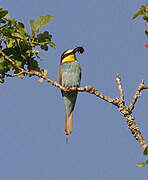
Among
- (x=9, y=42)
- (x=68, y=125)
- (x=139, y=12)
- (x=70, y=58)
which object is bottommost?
(x=68, y=125)

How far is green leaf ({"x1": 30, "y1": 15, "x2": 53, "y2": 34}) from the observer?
4.77 m

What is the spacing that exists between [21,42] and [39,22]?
11.6 inches

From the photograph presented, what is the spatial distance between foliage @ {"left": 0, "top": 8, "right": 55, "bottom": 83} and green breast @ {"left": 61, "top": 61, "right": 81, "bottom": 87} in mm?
1967

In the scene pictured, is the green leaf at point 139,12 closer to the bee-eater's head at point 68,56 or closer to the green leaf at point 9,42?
the green leaf at point 9,42

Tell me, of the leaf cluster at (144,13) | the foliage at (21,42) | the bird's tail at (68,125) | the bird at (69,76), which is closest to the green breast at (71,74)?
the bird at (69,76)

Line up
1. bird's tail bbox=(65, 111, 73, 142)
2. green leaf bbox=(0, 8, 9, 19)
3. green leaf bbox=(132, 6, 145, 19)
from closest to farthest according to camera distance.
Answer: green leaf bbox=(132, 6, 145, 19) < green leaf bbox=(0, 8, 9, 19) < bird's tail bbox=(65, 111, 73, 142)

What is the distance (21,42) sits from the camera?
15.8ft

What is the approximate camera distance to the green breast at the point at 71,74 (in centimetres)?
683

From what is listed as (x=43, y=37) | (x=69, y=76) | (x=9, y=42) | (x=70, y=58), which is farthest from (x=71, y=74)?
(x=9, y=42)

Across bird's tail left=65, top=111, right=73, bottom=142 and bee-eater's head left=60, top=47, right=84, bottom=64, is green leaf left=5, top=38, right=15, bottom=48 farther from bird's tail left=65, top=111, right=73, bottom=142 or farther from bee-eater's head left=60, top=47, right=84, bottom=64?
bee-eater's head left=60, top=47, right=84, bottom=64

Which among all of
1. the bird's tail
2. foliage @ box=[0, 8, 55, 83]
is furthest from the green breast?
foliage @ box=[0, 8, 55, 83]

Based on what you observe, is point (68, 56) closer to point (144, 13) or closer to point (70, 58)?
point (70, 58)

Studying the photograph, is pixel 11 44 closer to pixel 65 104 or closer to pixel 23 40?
pixel 23 40

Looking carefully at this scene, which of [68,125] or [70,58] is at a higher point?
[70,58]
